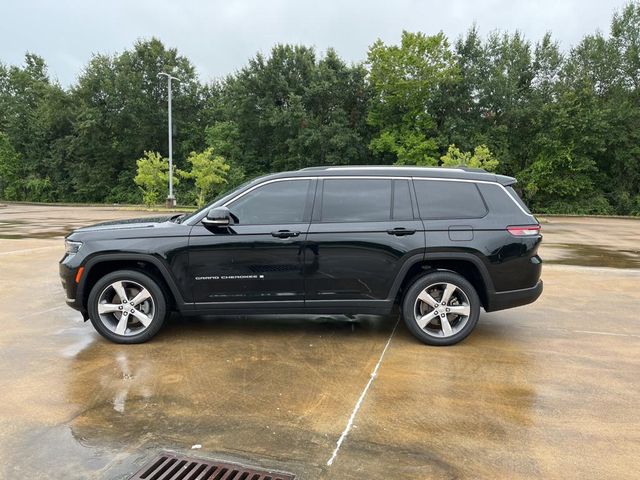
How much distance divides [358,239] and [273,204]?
946mm

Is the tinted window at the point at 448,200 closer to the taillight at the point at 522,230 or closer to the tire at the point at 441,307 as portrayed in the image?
the taillight at the point at 522,230

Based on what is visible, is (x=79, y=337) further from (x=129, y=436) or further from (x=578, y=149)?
(x=578, y=149)

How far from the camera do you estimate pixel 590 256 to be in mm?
11375

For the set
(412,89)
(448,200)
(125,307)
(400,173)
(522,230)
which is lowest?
(125,307)

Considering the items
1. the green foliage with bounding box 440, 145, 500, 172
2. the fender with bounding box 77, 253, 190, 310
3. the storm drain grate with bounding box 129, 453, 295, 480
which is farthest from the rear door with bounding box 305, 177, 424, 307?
Answer: the green foliage with bounding box 440, 145, 500, 172

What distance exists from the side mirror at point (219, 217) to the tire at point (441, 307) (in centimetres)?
197

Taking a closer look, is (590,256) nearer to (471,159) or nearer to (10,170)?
(471,159)

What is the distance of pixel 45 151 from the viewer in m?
49.6

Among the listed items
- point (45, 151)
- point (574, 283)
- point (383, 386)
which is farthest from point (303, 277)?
point (45, 151)

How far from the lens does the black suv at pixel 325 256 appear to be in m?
4.82

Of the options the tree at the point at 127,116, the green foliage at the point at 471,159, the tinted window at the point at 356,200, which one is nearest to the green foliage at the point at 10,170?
the tree at the point at 127,116

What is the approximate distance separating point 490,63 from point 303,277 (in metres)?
37.2

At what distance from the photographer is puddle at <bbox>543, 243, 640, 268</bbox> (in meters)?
10.2

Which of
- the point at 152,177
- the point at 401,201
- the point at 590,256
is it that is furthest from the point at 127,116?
the point at 401,201
